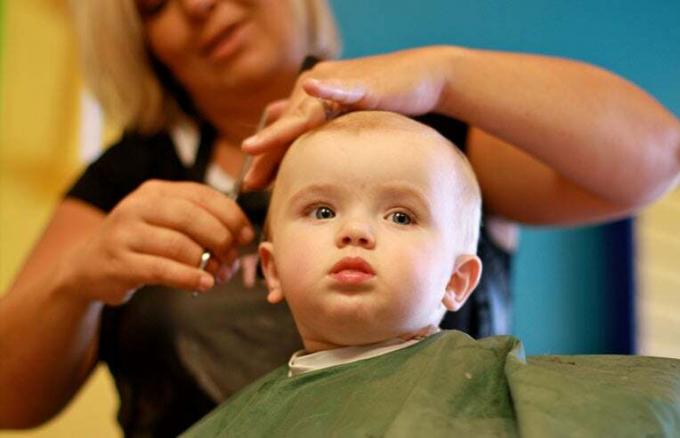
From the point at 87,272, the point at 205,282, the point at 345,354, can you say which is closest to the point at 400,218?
the point at 345,354

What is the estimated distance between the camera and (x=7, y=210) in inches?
66.2

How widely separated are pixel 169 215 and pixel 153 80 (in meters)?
0.46

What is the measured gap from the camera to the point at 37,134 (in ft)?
5.72

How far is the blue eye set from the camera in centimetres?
66

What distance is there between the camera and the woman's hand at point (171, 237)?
2.58 feet

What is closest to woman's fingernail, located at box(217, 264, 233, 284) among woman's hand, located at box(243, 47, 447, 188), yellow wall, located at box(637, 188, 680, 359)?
woman's hand, located at box(243, 47, 447, 188)

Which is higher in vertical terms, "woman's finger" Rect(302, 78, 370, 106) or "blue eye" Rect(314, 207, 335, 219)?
"woman's finger" Rect(302, 78, 370, 106)

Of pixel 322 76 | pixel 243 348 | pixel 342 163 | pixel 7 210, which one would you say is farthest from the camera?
pixel 7 210

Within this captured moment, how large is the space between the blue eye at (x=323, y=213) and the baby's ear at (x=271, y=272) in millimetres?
73

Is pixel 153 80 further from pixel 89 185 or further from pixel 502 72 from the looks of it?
pixel 502 72

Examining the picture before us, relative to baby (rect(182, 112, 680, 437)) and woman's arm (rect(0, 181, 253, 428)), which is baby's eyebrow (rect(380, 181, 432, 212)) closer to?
baby (rect(182, 112, 680, 437))

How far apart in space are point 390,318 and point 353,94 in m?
0.20

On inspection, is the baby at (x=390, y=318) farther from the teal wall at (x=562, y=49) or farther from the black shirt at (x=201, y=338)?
the teal wall at (x=562, y=49)

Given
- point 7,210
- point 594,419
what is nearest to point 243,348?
point 594,419
